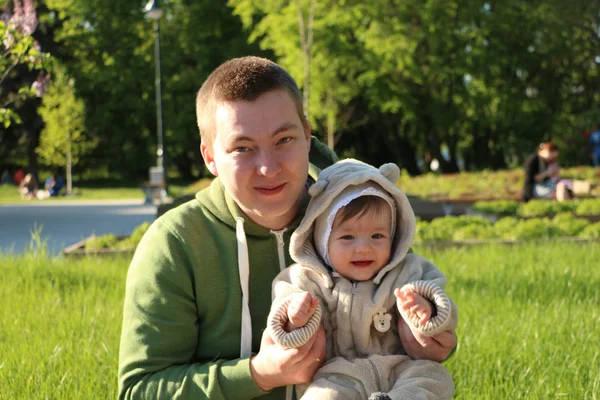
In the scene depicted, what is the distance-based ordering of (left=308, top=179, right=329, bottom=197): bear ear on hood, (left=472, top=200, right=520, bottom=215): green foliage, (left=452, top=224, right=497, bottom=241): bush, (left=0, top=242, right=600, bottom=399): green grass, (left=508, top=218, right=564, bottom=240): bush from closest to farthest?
(left=308, top=179, right=329, bottom=197): bear ear on hood
(left=0, top=242, right=600, bottom=399): green grass
(left=508, top=218, right=564, bottom=240): bush
(left=452, top=224, right=497, bottom=241): bush
(left=472, top=200, right=520, bottom=215): green foliage

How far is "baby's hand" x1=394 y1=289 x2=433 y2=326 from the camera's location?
97.4 inches

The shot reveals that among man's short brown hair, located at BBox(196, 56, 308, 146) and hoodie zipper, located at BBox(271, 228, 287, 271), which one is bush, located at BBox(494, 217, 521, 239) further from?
man's short brown hair, located at BBox(196, 56, 308, 146)

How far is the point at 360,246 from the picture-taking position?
2662 millimetres

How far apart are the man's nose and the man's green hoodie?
25cm

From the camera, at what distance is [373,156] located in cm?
4350

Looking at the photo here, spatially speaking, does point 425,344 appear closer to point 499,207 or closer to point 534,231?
point 534,231

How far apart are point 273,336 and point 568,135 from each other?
1173 inches

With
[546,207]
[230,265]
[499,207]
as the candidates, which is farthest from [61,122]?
[230,265]

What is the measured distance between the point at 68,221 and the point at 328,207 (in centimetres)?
1563

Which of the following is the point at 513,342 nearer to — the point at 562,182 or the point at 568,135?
the point at 562,182

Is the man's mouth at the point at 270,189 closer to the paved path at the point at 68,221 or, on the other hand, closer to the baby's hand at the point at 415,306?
the baby's hand at the point at 415,306

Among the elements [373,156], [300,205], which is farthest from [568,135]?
[300,205]

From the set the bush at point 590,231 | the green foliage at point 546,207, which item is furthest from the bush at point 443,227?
the green foliage at point 546,207

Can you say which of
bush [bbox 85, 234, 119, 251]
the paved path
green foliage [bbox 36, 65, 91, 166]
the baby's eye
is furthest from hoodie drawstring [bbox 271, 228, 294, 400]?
green foliage [bbox 36, 65, 91, 166]
